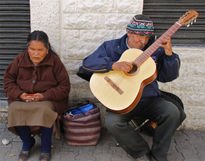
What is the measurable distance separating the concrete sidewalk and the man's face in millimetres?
1295

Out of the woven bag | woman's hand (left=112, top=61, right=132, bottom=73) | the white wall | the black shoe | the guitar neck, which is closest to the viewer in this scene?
the guitar neck

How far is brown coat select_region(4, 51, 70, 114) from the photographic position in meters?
3.11

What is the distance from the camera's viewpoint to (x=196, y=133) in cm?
382

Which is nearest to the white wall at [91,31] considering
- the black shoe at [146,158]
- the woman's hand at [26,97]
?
the woman's hand at [26,97]

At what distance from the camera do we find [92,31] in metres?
3.59

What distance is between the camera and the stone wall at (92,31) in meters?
3.50

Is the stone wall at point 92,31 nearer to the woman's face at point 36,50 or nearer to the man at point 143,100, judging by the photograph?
the man at point 143,100

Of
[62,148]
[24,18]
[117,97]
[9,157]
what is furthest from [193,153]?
[24,18]

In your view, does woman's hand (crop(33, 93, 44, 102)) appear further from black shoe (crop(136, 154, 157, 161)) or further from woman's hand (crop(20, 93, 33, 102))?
black shoe (crop(136, 154, 157, 161))

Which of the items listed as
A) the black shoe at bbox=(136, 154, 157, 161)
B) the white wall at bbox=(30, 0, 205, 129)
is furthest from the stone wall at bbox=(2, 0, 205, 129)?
the black shoe at bbox=(136, 154, 157, 161)

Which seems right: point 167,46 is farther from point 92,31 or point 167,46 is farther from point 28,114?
point 28,114

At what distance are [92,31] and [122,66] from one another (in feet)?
2.98

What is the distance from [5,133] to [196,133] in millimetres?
2629

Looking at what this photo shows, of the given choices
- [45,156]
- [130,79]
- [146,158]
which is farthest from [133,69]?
[45,156]
